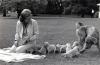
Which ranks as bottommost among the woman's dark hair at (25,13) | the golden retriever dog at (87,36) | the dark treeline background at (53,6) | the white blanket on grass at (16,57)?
the dark treeline background at (53,6)

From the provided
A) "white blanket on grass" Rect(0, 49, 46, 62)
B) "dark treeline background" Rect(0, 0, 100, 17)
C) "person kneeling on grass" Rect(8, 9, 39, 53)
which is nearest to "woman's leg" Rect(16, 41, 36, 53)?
"person kneeling on grass" Rect(8, 9, 39, 53)

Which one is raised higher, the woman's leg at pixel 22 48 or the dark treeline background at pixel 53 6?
the woman's leg at pixel 22 48

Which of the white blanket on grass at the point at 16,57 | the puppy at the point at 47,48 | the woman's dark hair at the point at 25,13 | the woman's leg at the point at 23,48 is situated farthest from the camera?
the puppy at the point at 47,48

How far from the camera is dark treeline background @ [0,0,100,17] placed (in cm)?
3538

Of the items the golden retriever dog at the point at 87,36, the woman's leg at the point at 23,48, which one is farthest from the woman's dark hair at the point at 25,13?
the golden retriever dog at the point at 87,36

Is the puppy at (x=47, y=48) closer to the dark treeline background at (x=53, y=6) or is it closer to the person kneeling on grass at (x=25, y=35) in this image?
the person kneeling on grass at (x=25, y=35)

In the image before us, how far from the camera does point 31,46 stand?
7777 mm

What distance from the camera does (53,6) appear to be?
Result: 46.0 metres

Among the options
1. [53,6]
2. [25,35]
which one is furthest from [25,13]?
[53,6]

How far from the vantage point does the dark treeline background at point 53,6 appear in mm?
35375

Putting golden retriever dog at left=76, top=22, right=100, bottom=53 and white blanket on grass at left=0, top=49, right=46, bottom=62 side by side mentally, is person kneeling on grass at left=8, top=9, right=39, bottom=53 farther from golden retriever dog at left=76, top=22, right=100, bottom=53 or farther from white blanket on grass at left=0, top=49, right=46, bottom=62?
golden retriever dog at left=76, top=22, right=100, bottom=53

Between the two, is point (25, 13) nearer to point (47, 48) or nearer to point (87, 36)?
point (47, 48)

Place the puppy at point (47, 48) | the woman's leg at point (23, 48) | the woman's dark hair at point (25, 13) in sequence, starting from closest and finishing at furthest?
the woman's dark hair at point (25, 13), the woman's leg at point (23, 48), the puppy at point (47, 48)

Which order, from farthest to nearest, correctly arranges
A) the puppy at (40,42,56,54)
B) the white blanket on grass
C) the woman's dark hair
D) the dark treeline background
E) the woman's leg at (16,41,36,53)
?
the dark treeline background < the puppy at (40,42,56,54) < the woman's leg at (16,41,36,53) < the woman's dark hair < the white blanket on grass
